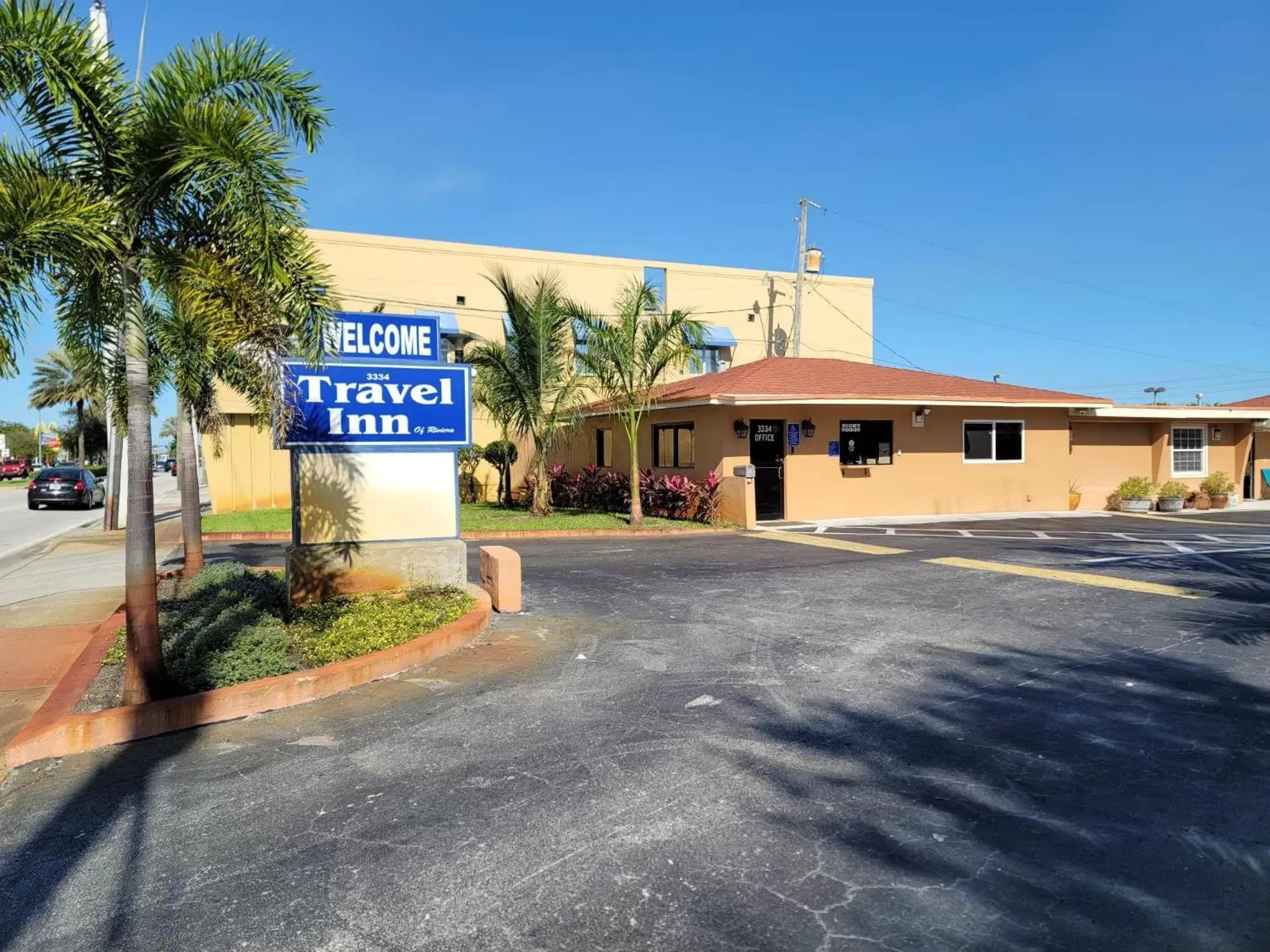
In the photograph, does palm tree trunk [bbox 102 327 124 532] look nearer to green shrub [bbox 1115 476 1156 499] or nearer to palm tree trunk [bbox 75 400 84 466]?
green shrub [bbox 1115 476 1156 499]

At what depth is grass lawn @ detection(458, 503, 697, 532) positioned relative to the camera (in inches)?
691

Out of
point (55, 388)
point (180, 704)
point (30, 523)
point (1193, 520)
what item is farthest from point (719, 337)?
point (55, 388)

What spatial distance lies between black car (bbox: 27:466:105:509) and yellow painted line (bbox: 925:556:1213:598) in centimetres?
2849

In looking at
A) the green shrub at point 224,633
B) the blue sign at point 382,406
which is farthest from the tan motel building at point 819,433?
the green shrub at point 224,633

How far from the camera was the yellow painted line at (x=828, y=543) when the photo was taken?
45.8ft

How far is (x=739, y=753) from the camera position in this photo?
4867 millimetres

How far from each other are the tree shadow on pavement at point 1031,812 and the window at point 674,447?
1410cm

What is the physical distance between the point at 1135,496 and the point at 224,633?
22.4m

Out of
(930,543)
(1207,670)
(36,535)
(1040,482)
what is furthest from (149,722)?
(1040,482)

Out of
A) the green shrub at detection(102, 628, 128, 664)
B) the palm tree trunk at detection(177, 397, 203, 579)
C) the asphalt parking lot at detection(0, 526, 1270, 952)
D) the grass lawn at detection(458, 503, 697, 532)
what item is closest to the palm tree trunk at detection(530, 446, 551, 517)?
the grass lawn at detection(458, 503, 697, 532)

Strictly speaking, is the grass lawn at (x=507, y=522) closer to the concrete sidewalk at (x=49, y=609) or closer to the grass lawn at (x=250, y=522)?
the grass lawn at (x=250, y=522)

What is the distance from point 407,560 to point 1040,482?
59.9 feet

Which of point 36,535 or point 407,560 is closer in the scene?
point 407,560

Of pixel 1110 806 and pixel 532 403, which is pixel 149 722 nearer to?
pixel 1110 806
